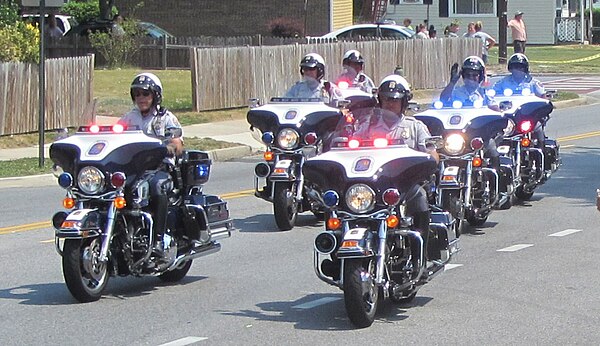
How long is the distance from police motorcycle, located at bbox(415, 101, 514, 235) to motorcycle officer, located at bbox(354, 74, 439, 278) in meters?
3.30

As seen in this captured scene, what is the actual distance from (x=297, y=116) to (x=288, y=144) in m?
0.36

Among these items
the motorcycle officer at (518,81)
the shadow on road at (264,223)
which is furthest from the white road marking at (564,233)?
the motorcycle officer at (518,81)

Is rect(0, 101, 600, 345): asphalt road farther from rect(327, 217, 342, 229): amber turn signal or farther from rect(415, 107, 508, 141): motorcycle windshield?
rect(415, 107, 508, 141): motorcycle windshield

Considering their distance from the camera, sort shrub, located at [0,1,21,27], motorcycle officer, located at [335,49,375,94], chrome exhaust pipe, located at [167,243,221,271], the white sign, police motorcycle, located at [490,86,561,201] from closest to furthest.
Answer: chrome exhaust pipe, located at [167,243,221,271], police motorcycle, located at [490,86,561,201], motorcycle officer, located at [335,49,375,94], the white sign, shrub, located at [0,1,21,27]

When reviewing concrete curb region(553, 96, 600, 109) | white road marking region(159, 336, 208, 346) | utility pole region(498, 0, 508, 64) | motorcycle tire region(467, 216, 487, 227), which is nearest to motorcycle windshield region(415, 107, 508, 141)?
motorcycle tire region(467, 216, 487, 227)

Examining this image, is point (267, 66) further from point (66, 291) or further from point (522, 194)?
point (66, 291)

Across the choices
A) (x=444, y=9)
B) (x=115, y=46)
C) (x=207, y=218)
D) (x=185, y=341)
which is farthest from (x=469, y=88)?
(x=444, y=9)

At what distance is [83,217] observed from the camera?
31.8 feet

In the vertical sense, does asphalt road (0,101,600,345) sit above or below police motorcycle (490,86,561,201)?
below

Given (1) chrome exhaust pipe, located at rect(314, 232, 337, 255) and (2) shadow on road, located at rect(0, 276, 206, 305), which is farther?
(2) shadow on road, located at rect(0, 276, 206, 305)

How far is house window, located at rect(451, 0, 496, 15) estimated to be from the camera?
64188mm

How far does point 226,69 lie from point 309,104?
13815 mm

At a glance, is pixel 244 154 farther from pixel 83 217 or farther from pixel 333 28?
pixel 333 28

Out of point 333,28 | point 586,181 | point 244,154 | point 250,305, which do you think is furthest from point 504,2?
point 250,305
